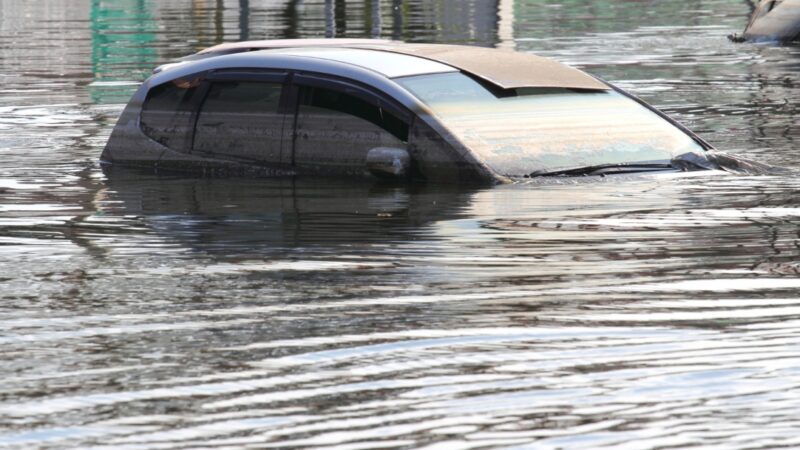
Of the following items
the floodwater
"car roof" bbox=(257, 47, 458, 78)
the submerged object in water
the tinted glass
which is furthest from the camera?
the submerged object in water

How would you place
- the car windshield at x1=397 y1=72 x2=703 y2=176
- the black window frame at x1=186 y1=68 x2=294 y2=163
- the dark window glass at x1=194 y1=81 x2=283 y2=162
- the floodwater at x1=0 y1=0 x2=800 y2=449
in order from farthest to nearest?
the dark window glass at x1=194 y1=81 x2=283 y2=162 → the black window frame at x1=186 y1=68 x2=294 y2=163 → the car windshield at x1=397 y1=72 x2=703 y2=176 → the floodwater at x1=0 y1=0 x2=800 y2=449

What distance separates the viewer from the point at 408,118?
38.8ft

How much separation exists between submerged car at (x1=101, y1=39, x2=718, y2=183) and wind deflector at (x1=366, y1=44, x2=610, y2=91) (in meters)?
0.01

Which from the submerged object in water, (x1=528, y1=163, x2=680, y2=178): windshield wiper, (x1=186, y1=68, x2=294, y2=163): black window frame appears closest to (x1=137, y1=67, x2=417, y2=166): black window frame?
(x1=186, y1=68, x2=294, y2=163): black window frame

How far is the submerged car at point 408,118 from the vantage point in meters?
11.8

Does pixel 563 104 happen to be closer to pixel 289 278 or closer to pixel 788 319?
pixel 289 278

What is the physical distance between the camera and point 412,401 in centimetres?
612

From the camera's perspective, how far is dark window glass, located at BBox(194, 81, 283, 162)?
12562mm

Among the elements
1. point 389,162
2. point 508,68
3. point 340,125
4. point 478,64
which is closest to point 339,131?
point 340,125

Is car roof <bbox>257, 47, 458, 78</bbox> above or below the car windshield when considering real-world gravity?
above

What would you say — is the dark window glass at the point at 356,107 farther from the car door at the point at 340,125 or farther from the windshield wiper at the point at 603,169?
the windshield wiper at the point at 603,169

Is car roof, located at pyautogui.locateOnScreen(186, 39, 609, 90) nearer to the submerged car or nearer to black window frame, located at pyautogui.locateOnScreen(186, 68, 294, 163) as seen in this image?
the submerged car

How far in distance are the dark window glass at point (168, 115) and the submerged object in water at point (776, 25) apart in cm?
1951

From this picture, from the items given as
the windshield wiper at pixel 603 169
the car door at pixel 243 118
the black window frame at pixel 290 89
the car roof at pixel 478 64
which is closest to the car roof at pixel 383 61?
the car roof at pixel 478 64
